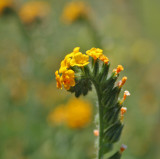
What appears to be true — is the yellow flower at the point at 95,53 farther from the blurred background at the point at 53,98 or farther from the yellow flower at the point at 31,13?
the yellow flower at the point at 31,13

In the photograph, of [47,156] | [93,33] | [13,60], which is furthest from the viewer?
[93,33]

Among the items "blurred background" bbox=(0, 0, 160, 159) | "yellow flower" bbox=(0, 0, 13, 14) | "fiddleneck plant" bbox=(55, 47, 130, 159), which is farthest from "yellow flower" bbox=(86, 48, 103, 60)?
"yellow flower" bbox=(0, 0, 13, 14)

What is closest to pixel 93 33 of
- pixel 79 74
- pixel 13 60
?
pixel 13 60

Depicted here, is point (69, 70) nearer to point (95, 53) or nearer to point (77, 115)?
point (95, 53)

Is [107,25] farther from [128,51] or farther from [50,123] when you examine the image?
[50,123]

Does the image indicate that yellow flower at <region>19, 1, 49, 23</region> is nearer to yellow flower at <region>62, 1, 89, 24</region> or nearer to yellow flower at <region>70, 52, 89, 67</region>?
yellow flower at <region>62, 1, 89, 24</region>

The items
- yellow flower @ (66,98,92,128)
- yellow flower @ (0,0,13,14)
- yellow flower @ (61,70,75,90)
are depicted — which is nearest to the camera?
yellow flower @ (61,70,75,90)

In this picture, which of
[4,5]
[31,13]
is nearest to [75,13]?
[31,13]
